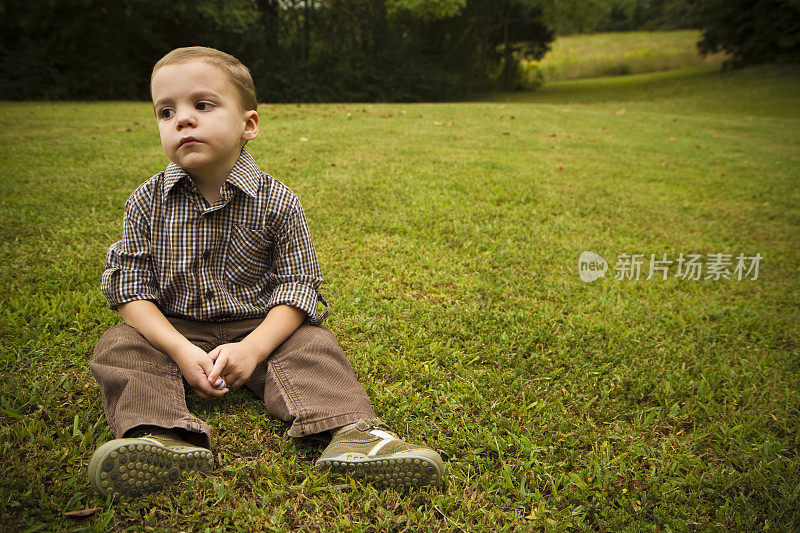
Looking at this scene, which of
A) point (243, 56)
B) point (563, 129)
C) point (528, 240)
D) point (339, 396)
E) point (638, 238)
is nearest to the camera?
point (339, 396)

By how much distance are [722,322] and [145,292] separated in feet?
10.3

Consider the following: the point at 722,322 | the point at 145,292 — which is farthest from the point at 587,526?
the point at 722,322

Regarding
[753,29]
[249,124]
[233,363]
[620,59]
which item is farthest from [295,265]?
[620,59]

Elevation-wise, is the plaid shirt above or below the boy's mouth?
below

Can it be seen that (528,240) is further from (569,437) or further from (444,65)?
(444,65)

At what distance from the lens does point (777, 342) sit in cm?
287

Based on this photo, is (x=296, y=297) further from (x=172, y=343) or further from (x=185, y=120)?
(x=185, y=120)

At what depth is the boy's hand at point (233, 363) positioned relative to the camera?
1694 mm

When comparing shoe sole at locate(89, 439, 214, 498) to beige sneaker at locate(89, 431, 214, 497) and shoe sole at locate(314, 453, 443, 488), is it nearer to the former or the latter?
beige sneaker at locate(89, 431, 214, 497)

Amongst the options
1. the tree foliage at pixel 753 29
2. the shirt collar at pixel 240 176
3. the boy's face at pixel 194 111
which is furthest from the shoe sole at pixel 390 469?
the tree foliage at pixel 753 29

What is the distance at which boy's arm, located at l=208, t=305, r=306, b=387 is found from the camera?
5.64 ft

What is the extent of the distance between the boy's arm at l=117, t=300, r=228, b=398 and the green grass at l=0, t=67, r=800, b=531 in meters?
0.23

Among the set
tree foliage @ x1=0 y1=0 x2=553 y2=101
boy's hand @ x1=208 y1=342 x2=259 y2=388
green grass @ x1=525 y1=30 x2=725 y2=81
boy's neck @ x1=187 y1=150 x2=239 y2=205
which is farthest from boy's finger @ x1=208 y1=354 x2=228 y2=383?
green grass @ x1=525 y1=30 x2=725 y2=81

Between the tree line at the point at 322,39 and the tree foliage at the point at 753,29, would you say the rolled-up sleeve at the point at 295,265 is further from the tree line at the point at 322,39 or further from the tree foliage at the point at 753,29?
the tree foliage at the point at 753,29
